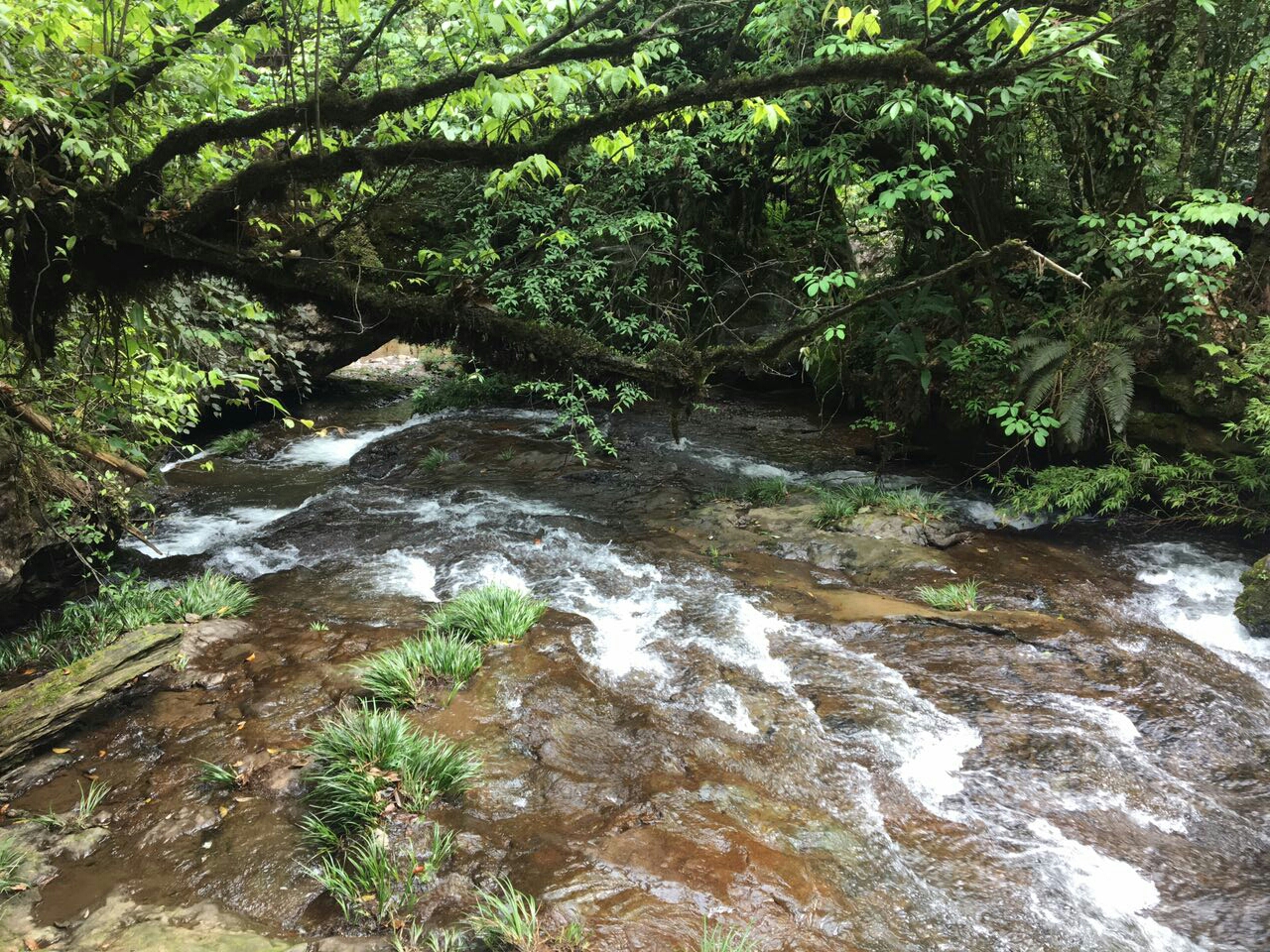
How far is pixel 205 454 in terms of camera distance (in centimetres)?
1306

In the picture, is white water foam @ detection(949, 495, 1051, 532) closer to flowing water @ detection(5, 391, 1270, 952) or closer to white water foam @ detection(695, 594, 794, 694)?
flowing water @ detection(5, 391, 1270, 952)

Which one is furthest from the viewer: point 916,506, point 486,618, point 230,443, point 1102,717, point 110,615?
point 230,443

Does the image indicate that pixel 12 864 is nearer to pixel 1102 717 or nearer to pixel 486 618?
pixel 486 618

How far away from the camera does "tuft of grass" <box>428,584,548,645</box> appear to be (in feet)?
20.2

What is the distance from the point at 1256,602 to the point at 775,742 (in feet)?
16.9

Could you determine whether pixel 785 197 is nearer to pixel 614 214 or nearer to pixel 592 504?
pixel 614 214

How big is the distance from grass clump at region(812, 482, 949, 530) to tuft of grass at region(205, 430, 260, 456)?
11.3 meters

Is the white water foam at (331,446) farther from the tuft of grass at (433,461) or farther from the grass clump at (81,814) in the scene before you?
the grass clump at (81,814)

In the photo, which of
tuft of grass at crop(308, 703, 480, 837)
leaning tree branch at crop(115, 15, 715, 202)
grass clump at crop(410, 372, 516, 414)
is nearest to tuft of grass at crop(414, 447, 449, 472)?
grass clump at crop(410, 372, 516, 414)

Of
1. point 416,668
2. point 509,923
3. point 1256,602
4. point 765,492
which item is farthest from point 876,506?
point 509,923

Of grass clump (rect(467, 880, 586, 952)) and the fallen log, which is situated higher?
the fallen log

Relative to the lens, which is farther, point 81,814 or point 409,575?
point 409,575

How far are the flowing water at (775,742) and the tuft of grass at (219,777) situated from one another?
12cm

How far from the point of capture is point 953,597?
280 inches
